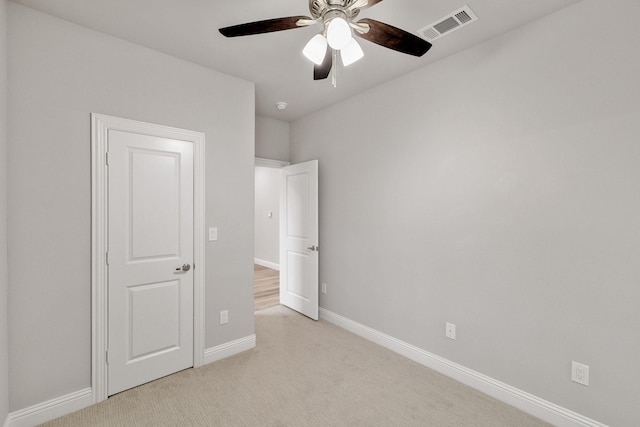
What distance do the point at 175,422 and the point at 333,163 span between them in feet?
9.32

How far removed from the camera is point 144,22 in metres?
2.05

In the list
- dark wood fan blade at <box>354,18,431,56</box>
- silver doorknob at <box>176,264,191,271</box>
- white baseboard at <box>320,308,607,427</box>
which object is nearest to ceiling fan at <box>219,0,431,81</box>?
dark wood fan blade at <box>354,18,431,56</box>

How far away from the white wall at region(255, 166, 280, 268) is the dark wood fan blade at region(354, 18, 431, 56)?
5.17 metres

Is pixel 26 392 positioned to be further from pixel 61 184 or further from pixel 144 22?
pixel 144 22

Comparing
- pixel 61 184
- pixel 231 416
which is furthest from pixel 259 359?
pixel 61 184

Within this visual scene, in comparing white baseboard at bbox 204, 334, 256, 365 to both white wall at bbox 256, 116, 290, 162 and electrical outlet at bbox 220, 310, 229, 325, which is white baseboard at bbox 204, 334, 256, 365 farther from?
white wall at bbox 256, 116, 290, 162

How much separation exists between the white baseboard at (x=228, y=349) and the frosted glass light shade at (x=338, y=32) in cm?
268

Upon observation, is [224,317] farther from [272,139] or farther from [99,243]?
[272,139]

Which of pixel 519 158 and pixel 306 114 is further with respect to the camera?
pixel 306 114

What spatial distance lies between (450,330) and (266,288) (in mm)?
3389

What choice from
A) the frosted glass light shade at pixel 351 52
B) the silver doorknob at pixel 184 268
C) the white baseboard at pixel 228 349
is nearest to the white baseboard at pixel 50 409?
the white baseboard at pixel 228 349

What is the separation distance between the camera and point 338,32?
1.36m

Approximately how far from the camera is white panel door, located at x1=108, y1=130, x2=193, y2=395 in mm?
2230

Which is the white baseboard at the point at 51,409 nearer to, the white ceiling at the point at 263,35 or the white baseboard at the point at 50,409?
the white baseboard at the point at 50,409
